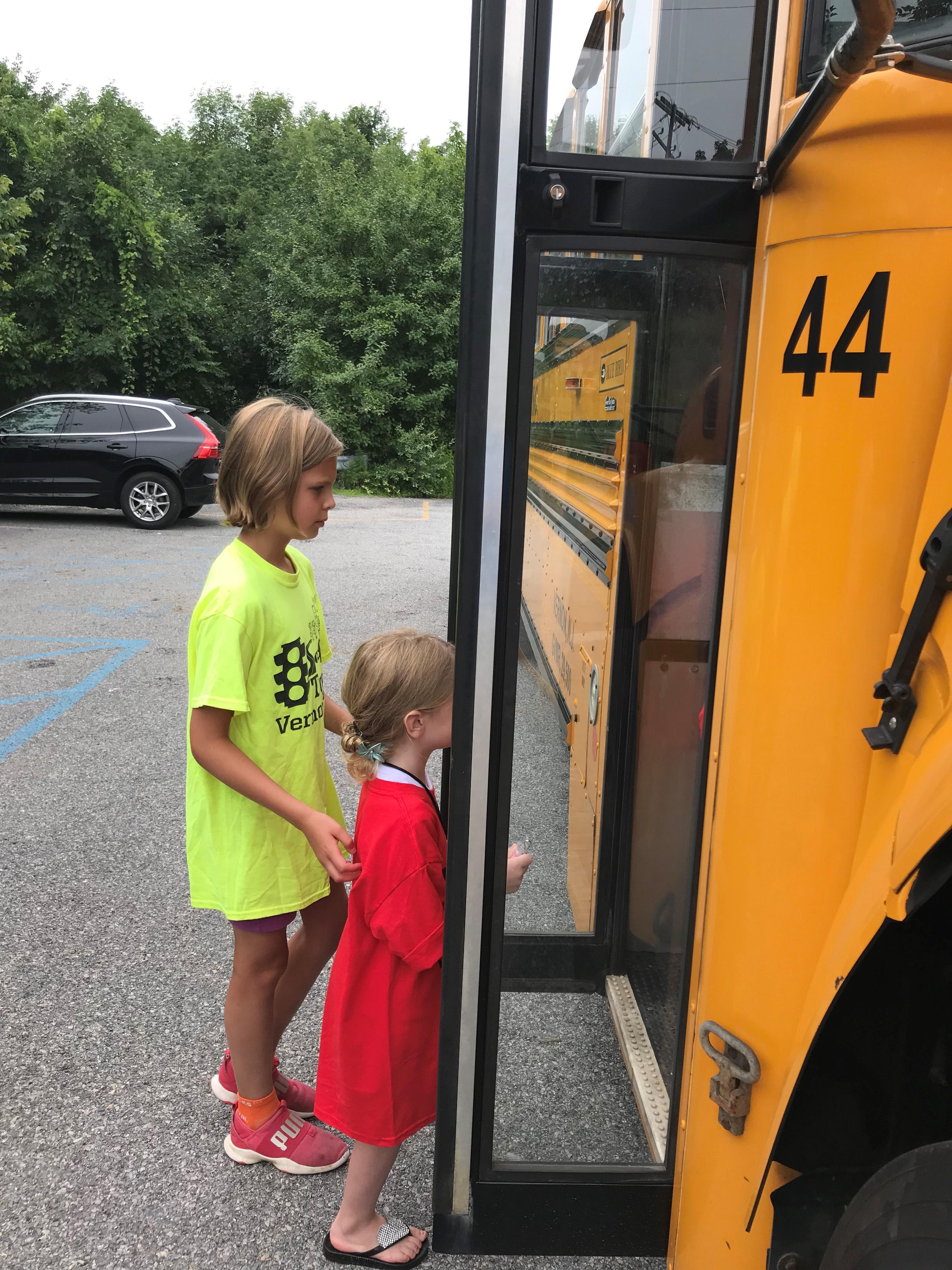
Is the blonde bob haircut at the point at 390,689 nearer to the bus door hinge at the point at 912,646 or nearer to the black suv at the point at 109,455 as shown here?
the bus door hinge at the point at 912,646

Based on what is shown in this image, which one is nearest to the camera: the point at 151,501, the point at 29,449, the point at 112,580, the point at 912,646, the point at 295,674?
the point at 912,646

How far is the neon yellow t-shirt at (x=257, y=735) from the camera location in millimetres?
1734

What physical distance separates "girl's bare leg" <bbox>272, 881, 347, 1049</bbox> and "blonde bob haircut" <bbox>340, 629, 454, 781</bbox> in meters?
0.45

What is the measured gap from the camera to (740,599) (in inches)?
51.4

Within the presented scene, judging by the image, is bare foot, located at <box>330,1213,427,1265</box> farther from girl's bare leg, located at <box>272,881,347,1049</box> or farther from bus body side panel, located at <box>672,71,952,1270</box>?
bus body side panel, located at <box>672,71,952,1270</box>

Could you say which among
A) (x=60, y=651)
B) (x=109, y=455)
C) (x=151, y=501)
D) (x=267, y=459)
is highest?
(x=267, y=459)

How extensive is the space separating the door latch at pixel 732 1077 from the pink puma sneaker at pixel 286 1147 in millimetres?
958

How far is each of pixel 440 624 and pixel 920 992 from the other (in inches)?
236

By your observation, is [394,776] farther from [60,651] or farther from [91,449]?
[91,449]

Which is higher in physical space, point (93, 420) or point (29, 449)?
point (93, 420)

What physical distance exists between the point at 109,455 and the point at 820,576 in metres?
11.1

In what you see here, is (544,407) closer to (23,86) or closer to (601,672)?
(601,672)

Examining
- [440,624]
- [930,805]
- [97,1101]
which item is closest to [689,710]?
[930,805]

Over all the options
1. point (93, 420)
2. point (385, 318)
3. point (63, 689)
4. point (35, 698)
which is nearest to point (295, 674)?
point (35, 698)
